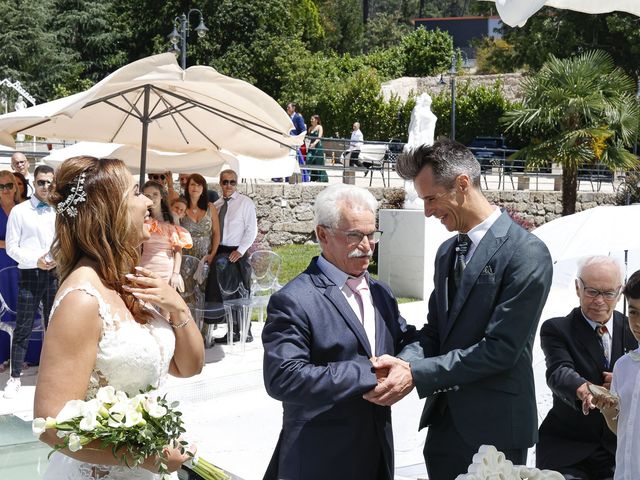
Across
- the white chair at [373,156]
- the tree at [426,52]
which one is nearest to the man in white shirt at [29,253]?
the white chair at [373,156]

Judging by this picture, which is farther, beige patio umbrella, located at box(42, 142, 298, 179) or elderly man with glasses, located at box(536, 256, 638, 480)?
beige patio umbrella, located at box(42, 142, 298, 179)

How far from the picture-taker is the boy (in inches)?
113

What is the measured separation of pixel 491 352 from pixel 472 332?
139 mm

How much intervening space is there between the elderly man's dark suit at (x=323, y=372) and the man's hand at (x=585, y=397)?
804 mm

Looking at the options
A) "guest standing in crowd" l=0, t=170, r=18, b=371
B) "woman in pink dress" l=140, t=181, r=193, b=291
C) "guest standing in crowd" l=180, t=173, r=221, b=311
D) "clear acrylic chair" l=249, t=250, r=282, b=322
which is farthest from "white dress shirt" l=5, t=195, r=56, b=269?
"clear acrylic chair" l=249, t=250, r=282, b=322

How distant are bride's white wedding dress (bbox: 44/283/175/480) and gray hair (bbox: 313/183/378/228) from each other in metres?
0.71

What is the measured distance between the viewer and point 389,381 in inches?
121

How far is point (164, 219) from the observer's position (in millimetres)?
8102

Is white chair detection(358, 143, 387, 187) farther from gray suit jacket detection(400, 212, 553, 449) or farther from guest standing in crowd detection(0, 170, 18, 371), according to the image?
gray suit jacket detection(400, 212, 553, 449)

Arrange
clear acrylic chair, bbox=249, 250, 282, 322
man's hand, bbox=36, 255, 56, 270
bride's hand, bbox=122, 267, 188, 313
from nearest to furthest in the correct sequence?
bride's hand, bbox=122, 267, 188, 313 → man's hand, bbox=36, 255, 56, 270 → clear acrylic chair, bbox=249, 250, 282, 322

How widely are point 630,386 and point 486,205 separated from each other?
2.70ft

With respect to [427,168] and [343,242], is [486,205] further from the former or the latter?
[343,242]

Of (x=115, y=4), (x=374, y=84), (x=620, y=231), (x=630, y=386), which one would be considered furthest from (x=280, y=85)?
(x=630, y=386)

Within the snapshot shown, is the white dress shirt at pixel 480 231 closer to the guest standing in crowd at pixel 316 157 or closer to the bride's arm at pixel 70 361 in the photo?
the bride's arm at pixel 70 361
